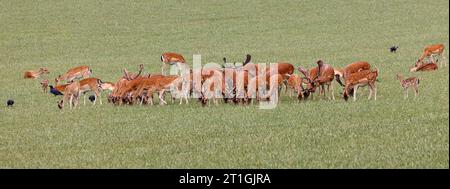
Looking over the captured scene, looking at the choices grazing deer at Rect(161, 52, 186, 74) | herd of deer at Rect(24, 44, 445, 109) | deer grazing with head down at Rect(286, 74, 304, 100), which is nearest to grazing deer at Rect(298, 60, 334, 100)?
herd of deer at Rect(24, 44, 445, 109)

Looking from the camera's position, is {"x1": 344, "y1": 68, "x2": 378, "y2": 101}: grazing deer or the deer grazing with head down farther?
the deer grazing with head down

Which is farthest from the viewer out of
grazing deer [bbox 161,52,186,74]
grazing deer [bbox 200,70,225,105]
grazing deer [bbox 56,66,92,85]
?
grazing deer [bbox 161,52,186,74]

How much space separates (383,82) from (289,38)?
21680mm

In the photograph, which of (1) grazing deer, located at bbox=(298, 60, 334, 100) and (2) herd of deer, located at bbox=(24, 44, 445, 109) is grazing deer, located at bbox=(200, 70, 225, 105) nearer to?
(2) herd of deer, located at bbox=(24, 44, 445, 109)

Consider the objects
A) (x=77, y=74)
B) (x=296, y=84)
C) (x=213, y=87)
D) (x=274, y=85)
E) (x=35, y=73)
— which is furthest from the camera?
(x=35, y=73)

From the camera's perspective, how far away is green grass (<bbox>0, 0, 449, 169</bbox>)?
11.8 metres

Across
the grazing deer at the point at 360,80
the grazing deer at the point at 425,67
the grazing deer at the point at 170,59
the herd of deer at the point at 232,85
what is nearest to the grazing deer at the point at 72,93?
the herd of deer at the point at 232,85

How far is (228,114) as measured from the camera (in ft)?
54.1

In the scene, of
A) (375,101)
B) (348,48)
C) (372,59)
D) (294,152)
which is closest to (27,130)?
(294,152)

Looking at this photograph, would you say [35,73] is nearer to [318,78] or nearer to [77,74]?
[77,74]

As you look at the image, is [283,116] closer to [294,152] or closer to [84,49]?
[294,152]

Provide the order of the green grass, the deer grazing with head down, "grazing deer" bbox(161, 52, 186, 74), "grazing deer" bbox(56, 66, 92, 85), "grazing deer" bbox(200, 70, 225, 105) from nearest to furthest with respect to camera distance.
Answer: the green grass < "grazing deer" bbox(200, 70, 225, 105) < the deer grazing with head down < "grazing deer" bbox(56, 66, 92, 85) < "grazing deer" bbox(161, 52, 186, 74)

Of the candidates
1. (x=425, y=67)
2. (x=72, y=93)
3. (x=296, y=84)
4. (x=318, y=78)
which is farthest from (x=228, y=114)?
(x=425, y=67)

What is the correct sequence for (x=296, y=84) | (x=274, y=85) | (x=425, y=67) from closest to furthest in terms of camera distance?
(x=274, y=85)
(x=296, y=84)
(x=425, y=67)
